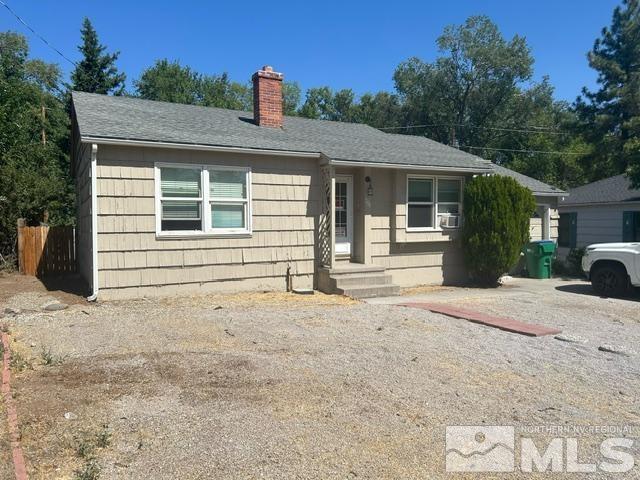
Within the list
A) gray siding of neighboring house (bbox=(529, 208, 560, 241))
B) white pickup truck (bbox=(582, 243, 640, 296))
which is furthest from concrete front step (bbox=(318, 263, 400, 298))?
gray siding of neighboring house (bbox=(529, 208, 560, 241))

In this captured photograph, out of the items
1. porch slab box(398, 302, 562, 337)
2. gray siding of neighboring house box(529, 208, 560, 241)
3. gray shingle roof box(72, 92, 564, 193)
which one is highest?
gray shingle roof box(72, 92, 564, 193)

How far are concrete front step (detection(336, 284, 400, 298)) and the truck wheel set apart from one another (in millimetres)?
4612

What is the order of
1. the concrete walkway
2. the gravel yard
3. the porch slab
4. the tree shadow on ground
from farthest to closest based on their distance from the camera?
the tree shadow on ground < the concrete walkway < the porch slab < the gravel yard

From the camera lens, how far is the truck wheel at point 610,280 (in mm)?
10945

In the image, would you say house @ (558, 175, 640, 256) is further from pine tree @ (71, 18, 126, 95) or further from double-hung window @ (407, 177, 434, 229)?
pine tree @ (71, 18, 126, 95)

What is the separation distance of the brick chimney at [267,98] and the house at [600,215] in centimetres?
1306

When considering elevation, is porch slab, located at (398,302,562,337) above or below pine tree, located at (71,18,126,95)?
below

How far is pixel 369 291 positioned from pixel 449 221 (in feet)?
11.4

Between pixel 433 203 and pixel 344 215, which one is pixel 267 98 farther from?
pixel 433 203

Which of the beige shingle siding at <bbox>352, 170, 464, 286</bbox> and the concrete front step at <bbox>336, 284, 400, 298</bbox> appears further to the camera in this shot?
the beige shingle siding at <bbox>352, 170, 464, 286</bbox>

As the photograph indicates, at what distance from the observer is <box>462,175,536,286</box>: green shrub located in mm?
12227

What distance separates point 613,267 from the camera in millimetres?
11086

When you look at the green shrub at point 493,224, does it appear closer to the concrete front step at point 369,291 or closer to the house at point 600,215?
the concrete front step at point 369,291

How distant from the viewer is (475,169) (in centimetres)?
1265
